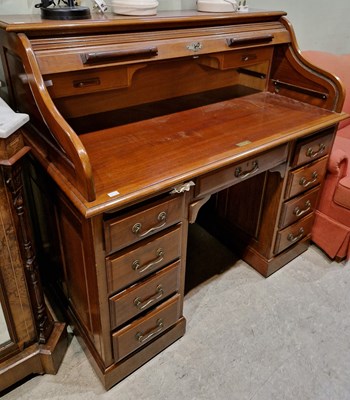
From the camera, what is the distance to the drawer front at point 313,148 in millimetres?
1570

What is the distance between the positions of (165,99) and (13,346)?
1.13 meters

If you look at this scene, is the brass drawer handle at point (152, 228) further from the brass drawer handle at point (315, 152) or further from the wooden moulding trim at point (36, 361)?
the brass drawer handle at point (315, 152)

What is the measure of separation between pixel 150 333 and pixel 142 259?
35 centimetres

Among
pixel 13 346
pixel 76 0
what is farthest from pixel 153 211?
pixel 76 0

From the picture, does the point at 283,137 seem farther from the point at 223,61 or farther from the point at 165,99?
the point at 165,99

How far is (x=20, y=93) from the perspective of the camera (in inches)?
48.4

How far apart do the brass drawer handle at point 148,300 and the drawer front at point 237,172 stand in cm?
37

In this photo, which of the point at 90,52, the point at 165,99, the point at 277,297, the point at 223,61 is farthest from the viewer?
the point at 277,297

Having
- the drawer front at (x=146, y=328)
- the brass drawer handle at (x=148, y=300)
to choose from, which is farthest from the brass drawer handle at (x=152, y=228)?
the drawer front at (x=146, y=328)

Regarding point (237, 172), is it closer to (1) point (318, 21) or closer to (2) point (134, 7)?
(2) point (134, 7)

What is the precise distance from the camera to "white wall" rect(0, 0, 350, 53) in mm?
2160

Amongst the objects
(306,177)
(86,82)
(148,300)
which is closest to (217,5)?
(86,82)

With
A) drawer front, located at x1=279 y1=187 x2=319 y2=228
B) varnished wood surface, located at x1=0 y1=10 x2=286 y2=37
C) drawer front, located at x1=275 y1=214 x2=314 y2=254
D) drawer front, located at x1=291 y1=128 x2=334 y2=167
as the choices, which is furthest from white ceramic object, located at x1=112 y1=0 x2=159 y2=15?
drawer front, located at x1=275 y1=214 x2=314 y2=254

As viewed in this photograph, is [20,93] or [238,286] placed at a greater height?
[20,93]
